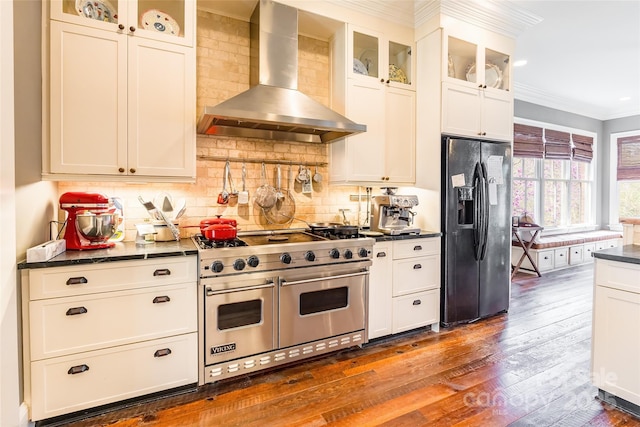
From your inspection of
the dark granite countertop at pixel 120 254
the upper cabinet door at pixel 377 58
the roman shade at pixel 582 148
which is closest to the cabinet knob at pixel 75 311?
the dark granite countertop at pixel 120 254

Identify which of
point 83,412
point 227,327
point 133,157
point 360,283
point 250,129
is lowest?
point 83,412

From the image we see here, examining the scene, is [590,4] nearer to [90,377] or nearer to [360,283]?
[360,283]

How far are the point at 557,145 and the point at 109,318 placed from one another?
281 inches

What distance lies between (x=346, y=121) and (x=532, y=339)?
2463 millimetres

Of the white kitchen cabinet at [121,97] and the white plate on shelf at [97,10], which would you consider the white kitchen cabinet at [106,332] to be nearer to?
the white kitchen cabinet at [121,97]

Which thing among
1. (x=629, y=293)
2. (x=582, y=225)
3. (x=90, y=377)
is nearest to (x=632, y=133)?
(x=582, y=225)

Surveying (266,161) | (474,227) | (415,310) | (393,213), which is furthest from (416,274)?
(266,161)

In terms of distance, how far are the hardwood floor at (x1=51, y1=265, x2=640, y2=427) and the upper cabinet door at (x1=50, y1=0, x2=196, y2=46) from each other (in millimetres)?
2318

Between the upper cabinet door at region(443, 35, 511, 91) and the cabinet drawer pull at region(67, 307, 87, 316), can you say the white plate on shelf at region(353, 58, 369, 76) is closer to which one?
the upper cabinet door at region(443, 35, 511, 91)

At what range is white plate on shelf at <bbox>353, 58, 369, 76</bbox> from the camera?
305 cm

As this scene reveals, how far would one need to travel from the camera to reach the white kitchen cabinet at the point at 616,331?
1862 millimetres

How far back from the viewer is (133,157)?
2172mm

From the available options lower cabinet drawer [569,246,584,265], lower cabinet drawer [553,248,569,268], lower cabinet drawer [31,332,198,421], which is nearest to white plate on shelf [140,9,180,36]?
lower cabinet drawer [31,332,198,421]

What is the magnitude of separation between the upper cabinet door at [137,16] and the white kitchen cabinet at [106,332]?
4.83 feet
